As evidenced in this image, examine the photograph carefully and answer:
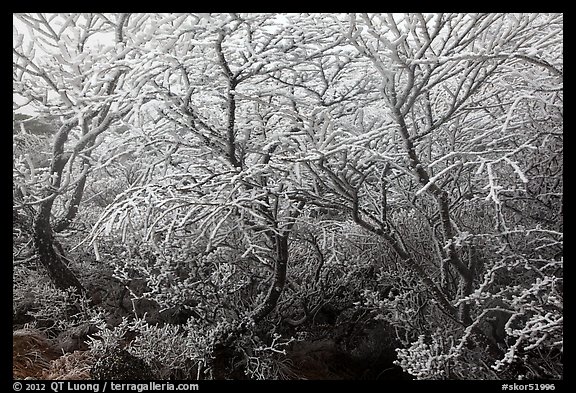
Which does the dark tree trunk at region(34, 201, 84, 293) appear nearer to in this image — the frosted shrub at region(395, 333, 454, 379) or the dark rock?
the dark rock

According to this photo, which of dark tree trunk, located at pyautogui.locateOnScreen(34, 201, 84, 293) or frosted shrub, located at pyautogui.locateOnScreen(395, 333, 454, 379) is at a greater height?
dark tree trunk, located at pyautogui.locateOnScreen(34, 201, 84, 293)

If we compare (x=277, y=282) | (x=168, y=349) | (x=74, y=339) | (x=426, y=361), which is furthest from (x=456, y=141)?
(x=74, y=339)

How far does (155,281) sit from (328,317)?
4.29 ft

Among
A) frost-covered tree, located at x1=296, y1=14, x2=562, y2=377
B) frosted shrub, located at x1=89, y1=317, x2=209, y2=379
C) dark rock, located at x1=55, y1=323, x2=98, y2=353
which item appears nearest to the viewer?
frost-covered tree, located at x1=296, y1=14, x2=562, y2=377

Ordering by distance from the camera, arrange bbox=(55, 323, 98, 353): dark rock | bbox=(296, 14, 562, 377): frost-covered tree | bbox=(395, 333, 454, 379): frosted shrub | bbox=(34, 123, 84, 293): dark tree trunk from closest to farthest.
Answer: bbox=(296, 14, 562, 377): frost-covered tree, bbox=(395, 333, 454, 379): frosted shrub, bbox=(55, 323, 98, 353): dark rock, bbox=(34, 123, 84, 293): dark tree trunk

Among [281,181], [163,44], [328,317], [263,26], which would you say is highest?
[263,26]

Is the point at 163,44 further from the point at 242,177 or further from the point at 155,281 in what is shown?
the point at 155,281

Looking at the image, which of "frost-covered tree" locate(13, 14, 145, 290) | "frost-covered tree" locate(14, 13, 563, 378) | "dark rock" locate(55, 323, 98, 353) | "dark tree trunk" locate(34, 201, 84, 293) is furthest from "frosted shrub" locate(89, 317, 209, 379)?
"frost-covered tree" locate(13, 14, 145, 290)

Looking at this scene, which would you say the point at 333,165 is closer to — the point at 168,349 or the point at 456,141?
the point at 456,141

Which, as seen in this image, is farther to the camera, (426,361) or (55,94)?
(55,94)

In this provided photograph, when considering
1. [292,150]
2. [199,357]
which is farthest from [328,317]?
[292,150]

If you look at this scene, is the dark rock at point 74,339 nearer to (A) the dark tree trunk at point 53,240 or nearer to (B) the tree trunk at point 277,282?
(A) the dark tree trunk at point 53,240

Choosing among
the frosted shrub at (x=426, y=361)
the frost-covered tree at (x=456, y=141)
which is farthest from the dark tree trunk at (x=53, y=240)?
the frosted shrub at (x=426, y=361)
